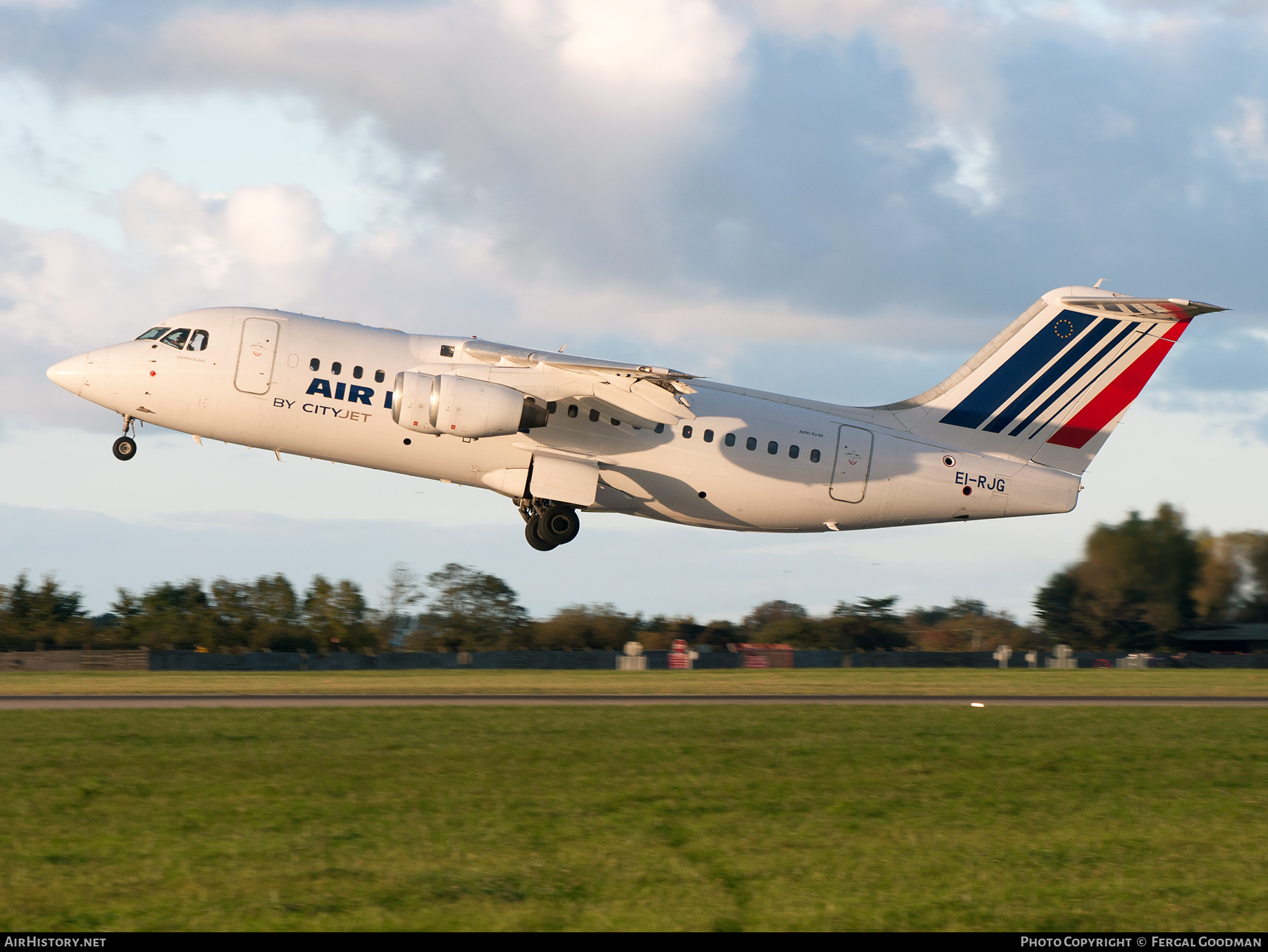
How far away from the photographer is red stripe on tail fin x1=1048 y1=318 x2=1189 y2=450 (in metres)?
30.9

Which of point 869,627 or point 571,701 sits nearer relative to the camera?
point 571,701

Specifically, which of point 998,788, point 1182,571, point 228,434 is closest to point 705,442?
point 228,434

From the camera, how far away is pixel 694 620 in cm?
4275

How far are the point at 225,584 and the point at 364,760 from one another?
2849 cm

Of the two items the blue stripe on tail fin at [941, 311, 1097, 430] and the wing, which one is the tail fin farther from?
the wing

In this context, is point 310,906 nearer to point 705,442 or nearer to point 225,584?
point 705,442

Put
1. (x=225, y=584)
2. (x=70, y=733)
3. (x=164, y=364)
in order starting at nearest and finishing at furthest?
(x=70, y=733) → (x=164, y=364) → (x=225, y=584)

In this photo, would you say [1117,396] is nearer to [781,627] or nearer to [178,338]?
[781,627]

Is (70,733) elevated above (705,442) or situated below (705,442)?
below

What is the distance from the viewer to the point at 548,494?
28.0m
